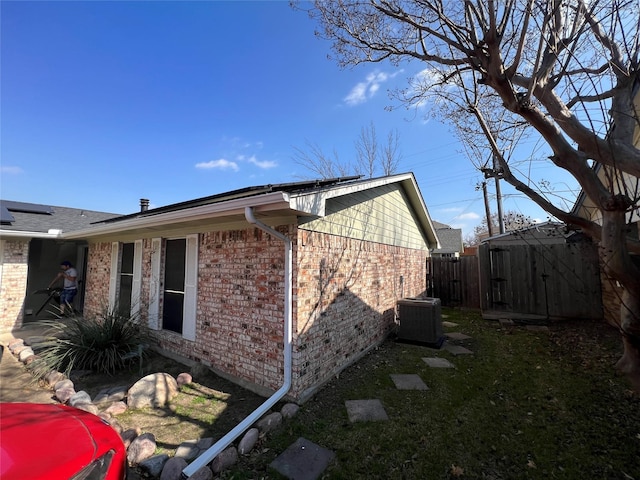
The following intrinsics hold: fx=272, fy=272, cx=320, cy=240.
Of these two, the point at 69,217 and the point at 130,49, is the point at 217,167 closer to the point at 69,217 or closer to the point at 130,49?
the point at 69,217

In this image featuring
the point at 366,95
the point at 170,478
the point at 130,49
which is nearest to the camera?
the point at 170,478

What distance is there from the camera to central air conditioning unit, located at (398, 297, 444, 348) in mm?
6469

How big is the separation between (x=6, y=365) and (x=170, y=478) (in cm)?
546

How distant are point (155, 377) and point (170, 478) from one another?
2047 millimetres

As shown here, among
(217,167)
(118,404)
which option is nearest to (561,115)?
(118,404)

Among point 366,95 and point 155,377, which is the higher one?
point 366,95

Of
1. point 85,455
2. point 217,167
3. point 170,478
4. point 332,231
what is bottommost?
point 170,478

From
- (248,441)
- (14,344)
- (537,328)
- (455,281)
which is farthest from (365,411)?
(455,281)

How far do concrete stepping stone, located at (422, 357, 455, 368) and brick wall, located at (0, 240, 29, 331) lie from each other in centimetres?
1125

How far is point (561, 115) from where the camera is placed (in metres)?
2.73

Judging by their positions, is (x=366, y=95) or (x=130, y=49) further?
(x=366, y=95)

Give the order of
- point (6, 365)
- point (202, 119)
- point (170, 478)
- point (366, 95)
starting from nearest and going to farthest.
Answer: point (170, 478)
point (6, 365)
point (366, 95)
point (202, 119)

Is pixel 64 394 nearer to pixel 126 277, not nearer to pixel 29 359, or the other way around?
pixel 29 359

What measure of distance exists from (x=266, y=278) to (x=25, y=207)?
11087mm
